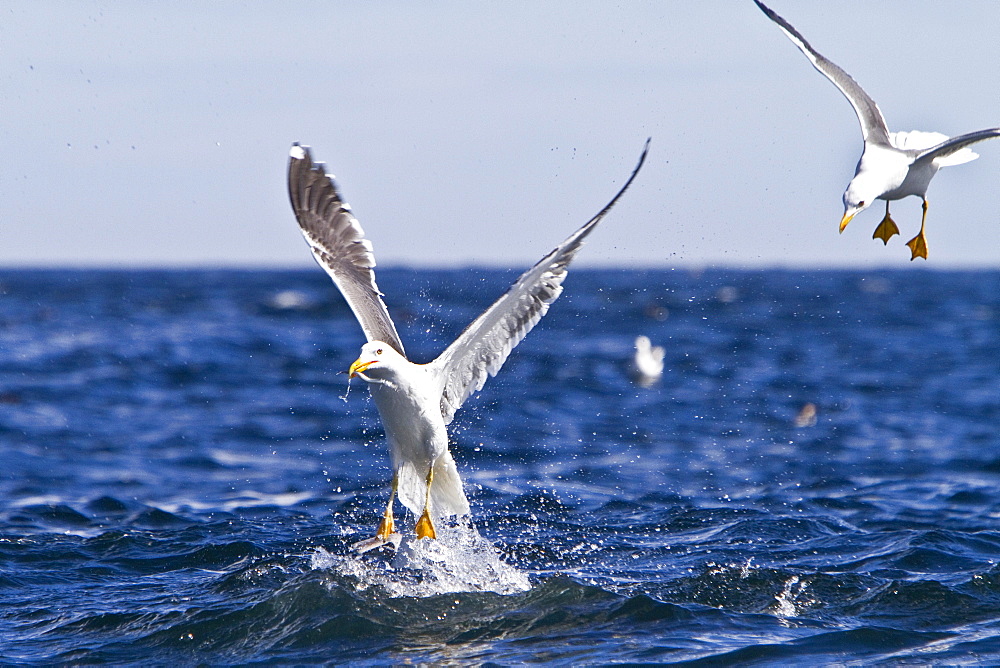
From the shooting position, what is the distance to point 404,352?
7.60 metres

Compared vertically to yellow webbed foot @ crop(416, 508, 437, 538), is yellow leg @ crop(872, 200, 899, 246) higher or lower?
higher

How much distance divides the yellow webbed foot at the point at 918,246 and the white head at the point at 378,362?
3219 mm

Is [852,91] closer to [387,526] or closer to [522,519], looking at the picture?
[387,526]

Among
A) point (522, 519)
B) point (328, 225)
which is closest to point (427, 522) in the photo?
point (522, 519)

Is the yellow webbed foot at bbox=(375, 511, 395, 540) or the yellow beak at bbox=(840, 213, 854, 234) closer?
the yellow beak at bbox=(840, 213, 854, 234)

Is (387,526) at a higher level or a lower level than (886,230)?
lower

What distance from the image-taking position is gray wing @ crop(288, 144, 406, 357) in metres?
7.84

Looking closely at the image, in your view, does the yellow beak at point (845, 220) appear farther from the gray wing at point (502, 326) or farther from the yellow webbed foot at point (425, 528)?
the yellow webbed foot at point (425, 528)

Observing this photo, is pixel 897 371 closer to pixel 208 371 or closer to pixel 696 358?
pixel 696 358

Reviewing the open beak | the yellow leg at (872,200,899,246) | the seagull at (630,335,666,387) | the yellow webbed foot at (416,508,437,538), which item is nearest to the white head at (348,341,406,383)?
the open beak

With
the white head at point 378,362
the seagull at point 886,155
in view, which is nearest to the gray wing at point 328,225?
the white head at point 378,362

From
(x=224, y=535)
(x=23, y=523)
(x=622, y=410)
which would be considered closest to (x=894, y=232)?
(x=224, y=535)

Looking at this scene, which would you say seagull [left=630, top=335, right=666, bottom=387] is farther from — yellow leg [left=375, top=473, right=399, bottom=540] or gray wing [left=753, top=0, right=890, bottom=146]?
gray wing [left=753, top=0, right=890, bottom=146]

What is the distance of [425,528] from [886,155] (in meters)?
3.74
